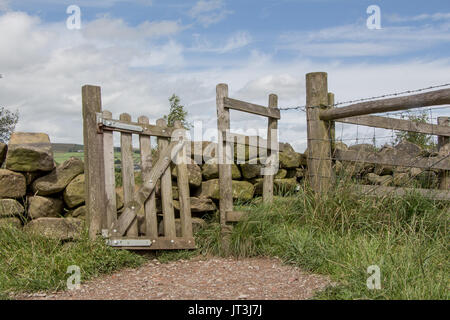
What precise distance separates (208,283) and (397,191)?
2.74 m

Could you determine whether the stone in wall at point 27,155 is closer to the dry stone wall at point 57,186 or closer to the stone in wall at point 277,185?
the dry stone wall at point 57,186

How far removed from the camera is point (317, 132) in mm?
6184

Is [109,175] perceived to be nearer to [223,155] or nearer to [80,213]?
[80,213]

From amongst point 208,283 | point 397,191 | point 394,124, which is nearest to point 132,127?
point 208,283

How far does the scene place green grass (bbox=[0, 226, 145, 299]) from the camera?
4809mm

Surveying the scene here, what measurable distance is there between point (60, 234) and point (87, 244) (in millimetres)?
497

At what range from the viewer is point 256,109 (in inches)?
254

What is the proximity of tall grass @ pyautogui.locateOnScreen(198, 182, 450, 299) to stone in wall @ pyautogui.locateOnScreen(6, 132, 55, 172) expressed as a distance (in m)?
2.41

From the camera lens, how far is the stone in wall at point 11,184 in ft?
19.3

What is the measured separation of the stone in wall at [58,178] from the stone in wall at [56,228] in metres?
0.48

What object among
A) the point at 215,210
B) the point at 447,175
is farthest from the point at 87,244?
the point at 447,175

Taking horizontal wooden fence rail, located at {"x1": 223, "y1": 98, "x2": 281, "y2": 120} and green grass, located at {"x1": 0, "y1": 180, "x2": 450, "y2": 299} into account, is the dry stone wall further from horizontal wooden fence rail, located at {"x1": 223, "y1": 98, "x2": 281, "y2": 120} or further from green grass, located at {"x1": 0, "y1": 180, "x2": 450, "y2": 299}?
horizontal wooden fence rail, located at {"x1": 223, "y1": 98, "x2": 281, "y2": 120}
